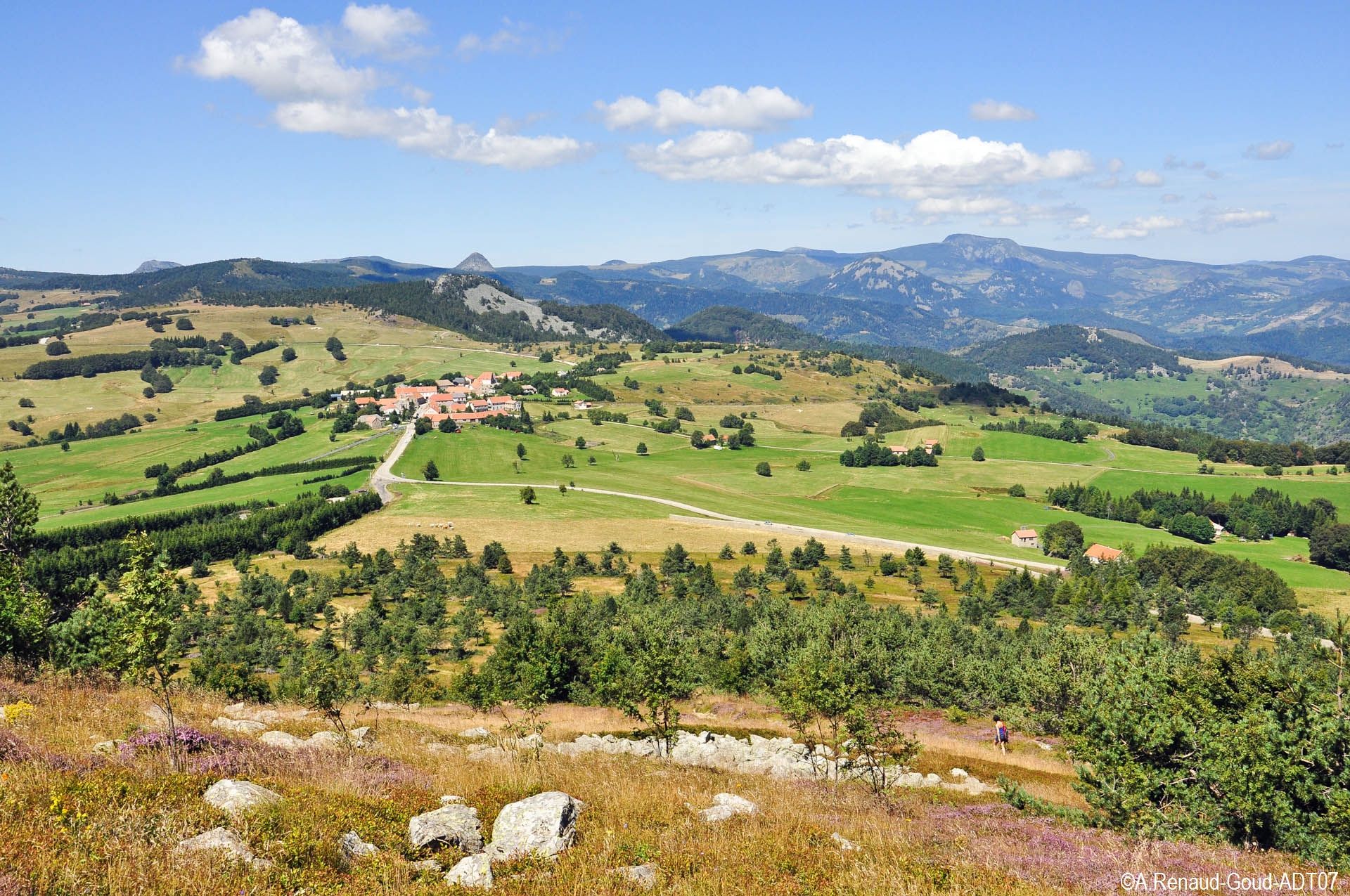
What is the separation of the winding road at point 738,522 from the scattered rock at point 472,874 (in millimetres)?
137993

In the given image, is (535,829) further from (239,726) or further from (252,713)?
(252,713)

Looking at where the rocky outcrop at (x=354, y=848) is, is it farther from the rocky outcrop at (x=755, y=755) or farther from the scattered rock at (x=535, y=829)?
the rocky outcrop at (x=755, y=755)

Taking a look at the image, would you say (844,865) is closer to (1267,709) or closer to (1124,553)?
(1267,709)

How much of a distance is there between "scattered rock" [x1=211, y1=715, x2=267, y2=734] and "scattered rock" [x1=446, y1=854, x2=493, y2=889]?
15524 millimetres

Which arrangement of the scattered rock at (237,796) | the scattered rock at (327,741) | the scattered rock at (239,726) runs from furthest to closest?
the scattered rock at (239,726) < the scattered rock at (327,741) < the scattered rock at (237,796)

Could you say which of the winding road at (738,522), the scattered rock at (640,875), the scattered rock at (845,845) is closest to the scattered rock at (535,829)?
the scattered rock at (640,875)

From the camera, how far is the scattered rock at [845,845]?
16.0 m

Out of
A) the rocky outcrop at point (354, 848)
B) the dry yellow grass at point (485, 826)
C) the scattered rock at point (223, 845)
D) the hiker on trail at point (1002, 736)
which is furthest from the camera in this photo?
the hiker on trail at point (1002, 736)

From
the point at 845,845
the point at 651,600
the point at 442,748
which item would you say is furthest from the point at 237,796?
the point at 651,600

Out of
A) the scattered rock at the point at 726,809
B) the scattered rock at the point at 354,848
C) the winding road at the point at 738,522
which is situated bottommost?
the winding road at the point at 738,522

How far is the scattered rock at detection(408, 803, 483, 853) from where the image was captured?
1504 cm

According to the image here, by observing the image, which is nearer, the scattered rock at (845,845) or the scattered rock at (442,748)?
the scattered rock at (845,845)

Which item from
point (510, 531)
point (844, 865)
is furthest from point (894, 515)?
point (844, 865)

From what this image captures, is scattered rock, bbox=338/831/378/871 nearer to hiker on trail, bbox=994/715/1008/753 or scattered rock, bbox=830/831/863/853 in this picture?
scattered rock, bbox=830/831/863/853
